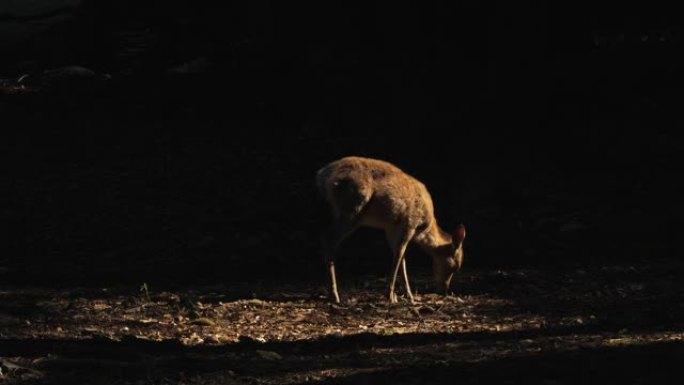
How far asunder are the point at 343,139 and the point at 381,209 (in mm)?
4429

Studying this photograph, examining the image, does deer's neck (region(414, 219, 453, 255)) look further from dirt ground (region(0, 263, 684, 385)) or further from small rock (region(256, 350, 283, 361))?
small rock (region(256, 350, 283, 361))

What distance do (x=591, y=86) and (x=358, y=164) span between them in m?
5.36

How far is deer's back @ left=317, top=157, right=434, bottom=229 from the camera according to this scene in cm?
876

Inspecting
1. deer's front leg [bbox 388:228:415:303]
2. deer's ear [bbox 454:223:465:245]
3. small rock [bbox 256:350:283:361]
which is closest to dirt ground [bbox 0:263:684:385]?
small rock [bbox 256:350:283:361]

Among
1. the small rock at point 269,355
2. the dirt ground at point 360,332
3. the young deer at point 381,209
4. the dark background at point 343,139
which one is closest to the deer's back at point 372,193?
the young deer at point 381,209

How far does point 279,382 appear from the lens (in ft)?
20.7

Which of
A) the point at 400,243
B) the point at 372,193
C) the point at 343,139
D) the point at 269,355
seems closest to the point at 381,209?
the point at 372,193

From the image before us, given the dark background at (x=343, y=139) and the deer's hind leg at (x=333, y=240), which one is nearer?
the deer's hind leg at (x=333, y=240)

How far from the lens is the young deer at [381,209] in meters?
8.77

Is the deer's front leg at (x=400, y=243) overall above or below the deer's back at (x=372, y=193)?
below

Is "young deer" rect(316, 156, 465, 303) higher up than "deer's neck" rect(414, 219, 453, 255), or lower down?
higher up

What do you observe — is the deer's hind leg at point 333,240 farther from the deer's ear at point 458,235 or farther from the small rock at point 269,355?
the small rock at point 269,355

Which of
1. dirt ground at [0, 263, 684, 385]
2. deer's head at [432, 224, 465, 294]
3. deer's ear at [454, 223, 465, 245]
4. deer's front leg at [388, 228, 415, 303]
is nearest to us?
dirt ground at [0, 263, 684, 385]

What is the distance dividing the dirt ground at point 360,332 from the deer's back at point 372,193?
58cm
